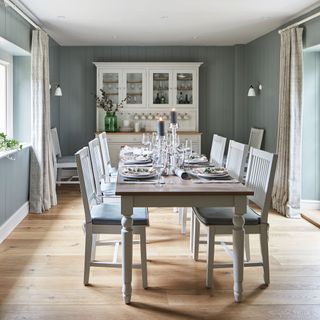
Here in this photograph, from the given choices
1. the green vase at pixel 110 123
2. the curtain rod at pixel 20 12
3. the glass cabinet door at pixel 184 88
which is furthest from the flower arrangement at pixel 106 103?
the curtain rod at pixel 20 12

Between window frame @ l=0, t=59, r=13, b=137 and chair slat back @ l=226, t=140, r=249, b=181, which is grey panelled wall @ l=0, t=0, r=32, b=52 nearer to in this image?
window frame @ l=0, t=59, r=13, b=137

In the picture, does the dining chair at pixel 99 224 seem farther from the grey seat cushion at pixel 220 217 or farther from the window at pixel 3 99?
the window at pixel 3 99

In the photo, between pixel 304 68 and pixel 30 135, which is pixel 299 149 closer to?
pixel 304 68

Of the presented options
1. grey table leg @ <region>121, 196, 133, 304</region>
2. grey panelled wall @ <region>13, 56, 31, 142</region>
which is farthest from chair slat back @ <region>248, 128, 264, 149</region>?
grey table leg @ <region>121, 196, 133, 304</region>

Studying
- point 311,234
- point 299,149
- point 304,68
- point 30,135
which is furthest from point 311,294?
point 30,135

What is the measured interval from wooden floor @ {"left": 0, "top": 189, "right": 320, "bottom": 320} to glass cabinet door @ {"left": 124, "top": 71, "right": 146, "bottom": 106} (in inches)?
135

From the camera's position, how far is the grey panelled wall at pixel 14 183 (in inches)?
168

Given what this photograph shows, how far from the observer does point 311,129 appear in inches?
213

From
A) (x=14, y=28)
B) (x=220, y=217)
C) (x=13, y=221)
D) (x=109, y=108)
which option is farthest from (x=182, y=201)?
(x=109, y=108)

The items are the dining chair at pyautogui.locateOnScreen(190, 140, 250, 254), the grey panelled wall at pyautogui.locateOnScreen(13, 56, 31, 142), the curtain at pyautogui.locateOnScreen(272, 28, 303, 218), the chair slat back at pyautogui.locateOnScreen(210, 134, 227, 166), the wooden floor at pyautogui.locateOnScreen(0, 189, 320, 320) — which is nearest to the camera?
the wooden floor at pyautogui.locateOnScreen(0, 189, 320, 320)

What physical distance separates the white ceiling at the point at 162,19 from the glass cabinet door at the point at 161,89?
0.57 metres

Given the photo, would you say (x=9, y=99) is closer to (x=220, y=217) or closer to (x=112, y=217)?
(x=112, y=217)

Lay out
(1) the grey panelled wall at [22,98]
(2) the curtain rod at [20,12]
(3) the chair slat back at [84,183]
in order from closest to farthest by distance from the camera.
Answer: (3) the chair slat back at [84,183] → (2) the curtain rod at [20,12] → (1) the grey panelled wall at [22,98]

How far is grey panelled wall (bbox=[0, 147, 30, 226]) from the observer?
4273 mm
